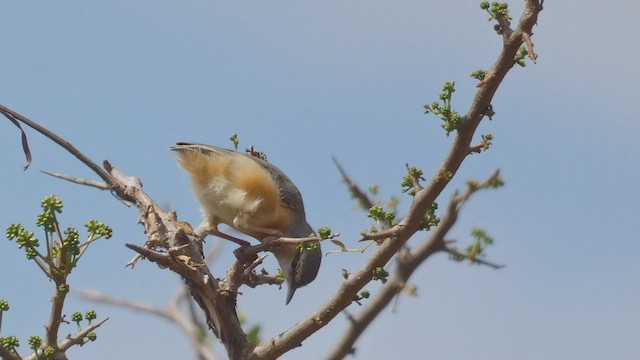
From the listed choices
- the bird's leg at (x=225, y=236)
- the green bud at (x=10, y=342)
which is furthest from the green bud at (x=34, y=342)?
the bird's leg at (x=225, y=236)

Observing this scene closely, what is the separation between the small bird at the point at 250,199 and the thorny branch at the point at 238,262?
5.96 feet

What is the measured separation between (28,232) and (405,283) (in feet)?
5.50

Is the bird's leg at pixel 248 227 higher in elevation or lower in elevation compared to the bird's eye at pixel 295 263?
higher

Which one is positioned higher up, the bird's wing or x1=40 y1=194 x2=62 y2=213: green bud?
the bird's wing

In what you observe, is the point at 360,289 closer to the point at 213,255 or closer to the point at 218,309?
the point at 218,309

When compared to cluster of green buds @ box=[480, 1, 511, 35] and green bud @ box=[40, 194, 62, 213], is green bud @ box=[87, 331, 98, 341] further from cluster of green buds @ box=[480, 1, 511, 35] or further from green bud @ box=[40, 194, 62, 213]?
cluster of green buds @ box=[480, 1, 511, 35]

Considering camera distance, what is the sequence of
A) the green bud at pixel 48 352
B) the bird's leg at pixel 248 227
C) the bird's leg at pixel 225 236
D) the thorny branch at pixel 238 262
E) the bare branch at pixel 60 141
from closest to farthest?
the thorny branch at pixel 238 262 → the green bud at pixel 48 352 → the bare branch at pixel 60 141 → the bird's leg at pixel 225 236 → the bird's leg at pixel 248 227

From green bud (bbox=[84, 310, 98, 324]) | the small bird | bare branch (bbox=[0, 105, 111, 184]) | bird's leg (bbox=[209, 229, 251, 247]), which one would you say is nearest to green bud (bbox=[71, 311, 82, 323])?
green bud (bbox=[84, 310, 98, 324])

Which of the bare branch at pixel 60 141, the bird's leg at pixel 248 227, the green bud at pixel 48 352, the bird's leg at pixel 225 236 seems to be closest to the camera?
the green bud at pixel 48 352

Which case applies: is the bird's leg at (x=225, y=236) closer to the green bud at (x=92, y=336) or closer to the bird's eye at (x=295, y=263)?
the bird's eye at (x=295, y=263)

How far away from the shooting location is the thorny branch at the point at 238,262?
11.8ft

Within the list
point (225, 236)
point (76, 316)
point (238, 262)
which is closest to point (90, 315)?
point (76, 316)

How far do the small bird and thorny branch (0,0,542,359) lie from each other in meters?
1.82

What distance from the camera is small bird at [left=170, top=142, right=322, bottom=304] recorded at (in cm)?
690
